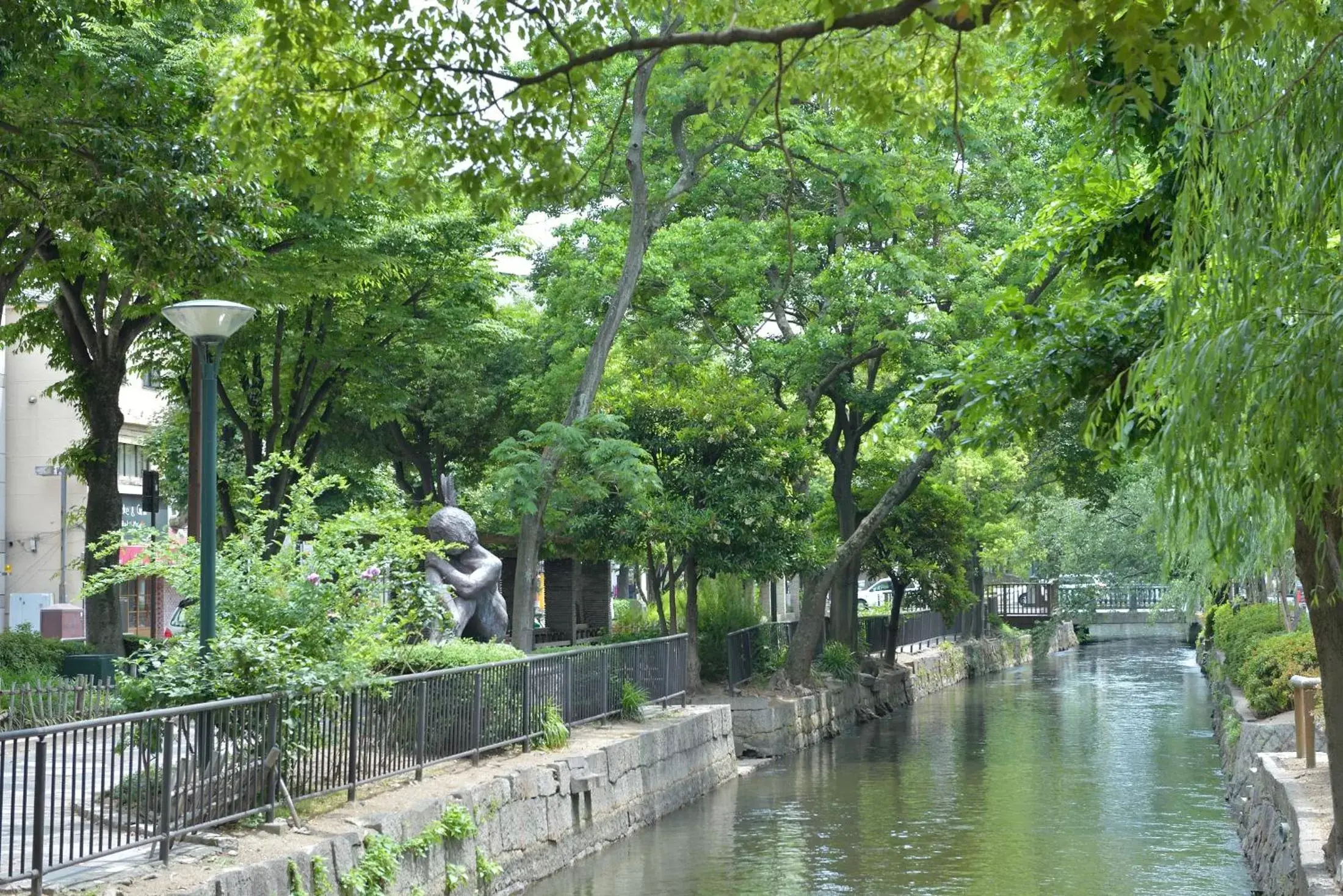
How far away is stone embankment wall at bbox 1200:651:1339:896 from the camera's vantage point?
10117 millimetres

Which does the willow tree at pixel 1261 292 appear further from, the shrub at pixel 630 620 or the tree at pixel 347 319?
the shrub at pixel 630 620

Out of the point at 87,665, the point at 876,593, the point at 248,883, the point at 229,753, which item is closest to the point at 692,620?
the point at 87,665

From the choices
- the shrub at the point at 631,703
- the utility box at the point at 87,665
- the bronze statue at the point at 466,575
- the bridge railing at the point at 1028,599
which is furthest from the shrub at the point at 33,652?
the bridge railing at the point at 1028,599

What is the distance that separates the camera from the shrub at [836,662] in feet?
95.2

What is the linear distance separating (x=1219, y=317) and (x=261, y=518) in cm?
801

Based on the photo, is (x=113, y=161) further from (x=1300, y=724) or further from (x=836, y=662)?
(x=836, y=662)

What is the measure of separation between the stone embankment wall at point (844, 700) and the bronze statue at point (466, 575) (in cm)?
715

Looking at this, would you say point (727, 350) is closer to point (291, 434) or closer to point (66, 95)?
point (291, 434)

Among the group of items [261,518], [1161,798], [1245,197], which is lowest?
[1161,798]

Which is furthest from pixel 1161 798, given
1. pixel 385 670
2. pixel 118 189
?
pixel 118 189

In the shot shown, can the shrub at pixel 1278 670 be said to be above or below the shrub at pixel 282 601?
below

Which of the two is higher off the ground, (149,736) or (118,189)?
(118,189)

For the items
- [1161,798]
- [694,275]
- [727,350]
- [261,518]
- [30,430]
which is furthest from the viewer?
[30,430]

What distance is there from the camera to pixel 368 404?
28.2 meters
